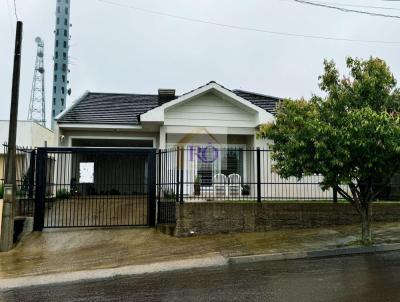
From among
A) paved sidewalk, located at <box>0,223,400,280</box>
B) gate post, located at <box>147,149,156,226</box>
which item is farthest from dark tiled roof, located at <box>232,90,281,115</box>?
paved sidewalk, located at <box>0,223,400,280</box>

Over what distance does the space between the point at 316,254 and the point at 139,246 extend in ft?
14.1

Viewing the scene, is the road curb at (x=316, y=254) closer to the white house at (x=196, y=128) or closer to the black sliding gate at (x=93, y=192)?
the black sliding gate at (x=93, y=192)

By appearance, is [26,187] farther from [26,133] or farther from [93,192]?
[26,133]

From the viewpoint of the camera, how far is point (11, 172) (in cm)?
1088

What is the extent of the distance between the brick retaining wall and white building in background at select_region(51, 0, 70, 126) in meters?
10.3

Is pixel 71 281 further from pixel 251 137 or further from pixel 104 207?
pixel 251 137

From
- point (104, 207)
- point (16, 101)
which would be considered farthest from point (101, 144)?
point (16, 101)

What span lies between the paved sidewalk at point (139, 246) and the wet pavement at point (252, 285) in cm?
127

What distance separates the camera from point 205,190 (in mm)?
13898

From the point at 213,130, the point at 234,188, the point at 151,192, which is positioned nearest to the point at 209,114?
the point at 213,130

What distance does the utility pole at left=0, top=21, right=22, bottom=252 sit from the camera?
10.8m

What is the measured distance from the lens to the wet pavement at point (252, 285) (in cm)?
616

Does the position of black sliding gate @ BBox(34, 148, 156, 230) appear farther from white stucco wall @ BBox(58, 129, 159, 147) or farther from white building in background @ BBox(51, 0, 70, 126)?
white building in background @ BBox(51, 0, 70, 126)

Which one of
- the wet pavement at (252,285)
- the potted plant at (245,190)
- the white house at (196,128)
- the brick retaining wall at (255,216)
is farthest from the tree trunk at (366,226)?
the white house at (196,128)
